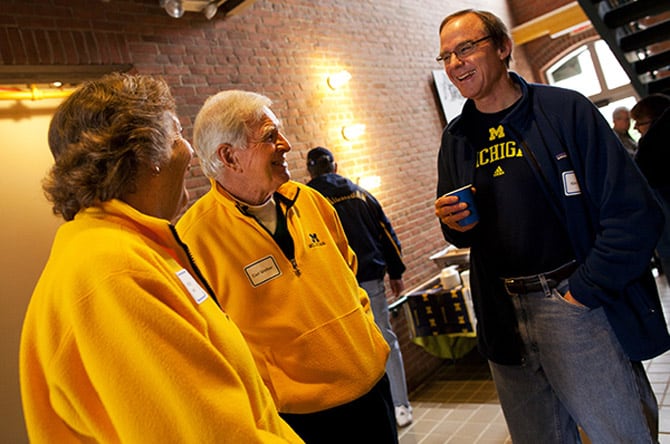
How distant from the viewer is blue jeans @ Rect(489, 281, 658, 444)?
1566mm

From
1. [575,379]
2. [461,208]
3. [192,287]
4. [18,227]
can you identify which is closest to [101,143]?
[192,287]

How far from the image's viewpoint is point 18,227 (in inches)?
133

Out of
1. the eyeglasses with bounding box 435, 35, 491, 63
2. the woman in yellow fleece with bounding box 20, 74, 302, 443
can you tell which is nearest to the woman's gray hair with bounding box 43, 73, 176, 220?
the woman in yellow fleece with bounding box 20, 74, 302, 443

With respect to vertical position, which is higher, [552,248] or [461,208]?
[461,208]

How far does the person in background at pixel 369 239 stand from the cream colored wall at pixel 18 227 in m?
1.90

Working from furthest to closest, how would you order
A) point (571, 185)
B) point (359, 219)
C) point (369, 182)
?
point (369, 182) < point (359, 219) < point (571, 185)

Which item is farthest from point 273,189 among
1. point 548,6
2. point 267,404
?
point 548,6

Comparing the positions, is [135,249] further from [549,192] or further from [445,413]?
[445,413]

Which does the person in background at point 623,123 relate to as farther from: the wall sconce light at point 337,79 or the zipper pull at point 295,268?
the zipper pull at point 295,268

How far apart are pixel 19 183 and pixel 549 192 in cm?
332

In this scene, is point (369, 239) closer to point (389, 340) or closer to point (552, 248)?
point (389, 340)

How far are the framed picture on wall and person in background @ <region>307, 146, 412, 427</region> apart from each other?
350cm

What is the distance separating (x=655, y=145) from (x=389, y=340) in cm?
226

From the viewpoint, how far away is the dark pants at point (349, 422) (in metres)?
1.71
